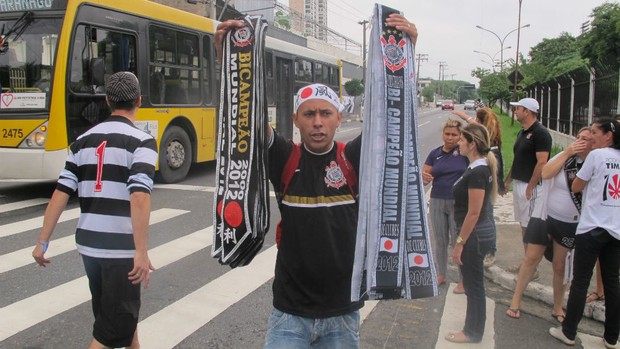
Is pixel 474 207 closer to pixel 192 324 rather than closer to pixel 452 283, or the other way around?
pixel 452 283

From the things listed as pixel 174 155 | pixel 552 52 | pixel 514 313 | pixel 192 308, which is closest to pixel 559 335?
pixel 514 313

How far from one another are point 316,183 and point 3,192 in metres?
9.47

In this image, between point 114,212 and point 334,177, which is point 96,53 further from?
point 334,177

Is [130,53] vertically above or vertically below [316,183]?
above

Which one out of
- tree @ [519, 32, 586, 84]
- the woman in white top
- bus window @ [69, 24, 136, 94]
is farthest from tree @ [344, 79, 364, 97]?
the woman in white top

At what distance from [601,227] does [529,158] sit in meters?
1.63

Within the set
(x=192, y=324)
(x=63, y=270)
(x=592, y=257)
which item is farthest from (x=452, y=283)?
(x=63, y=270)

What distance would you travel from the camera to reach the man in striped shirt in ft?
9.34

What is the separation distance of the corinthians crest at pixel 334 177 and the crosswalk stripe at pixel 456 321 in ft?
7.06

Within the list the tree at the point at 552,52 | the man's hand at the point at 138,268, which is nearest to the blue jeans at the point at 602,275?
the man's hand at the point at 138,268

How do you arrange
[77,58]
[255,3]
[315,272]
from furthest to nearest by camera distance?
[255,3] < [77,58] < [315,272]

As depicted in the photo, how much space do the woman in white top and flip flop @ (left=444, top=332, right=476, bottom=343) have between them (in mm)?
1009

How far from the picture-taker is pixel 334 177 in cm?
232

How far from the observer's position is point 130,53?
379 inches
